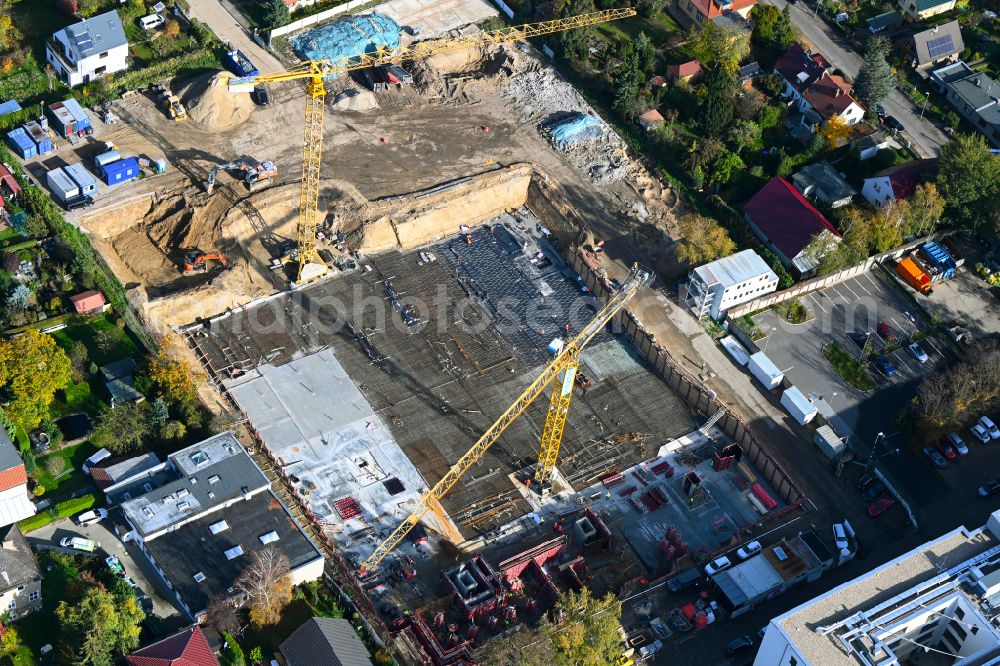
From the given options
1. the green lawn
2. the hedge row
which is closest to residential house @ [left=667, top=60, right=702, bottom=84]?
the green lawn

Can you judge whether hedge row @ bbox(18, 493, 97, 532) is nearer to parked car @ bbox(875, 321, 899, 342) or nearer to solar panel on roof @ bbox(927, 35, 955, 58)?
parked car @ bbox(875, 321, 899, 342)

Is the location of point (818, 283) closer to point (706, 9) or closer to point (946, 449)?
point (946, 449)

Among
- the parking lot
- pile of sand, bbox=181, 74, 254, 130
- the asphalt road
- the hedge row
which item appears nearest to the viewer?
the hedge row

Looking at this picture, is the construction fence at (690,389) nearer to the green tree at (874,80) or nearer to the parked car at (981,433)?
the parked car at (981,433)

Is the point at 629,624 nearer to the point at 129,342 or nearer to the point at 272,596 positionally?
the point at 272,596

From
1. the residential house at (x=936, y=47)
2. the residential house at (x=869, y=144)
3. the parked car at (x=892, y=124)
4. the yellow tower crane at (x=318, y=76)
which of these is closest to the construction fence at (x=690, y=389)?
the yellow tower crane at (x=318, y=76)

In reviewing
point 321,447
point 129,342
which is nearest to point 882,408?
point 321,447
